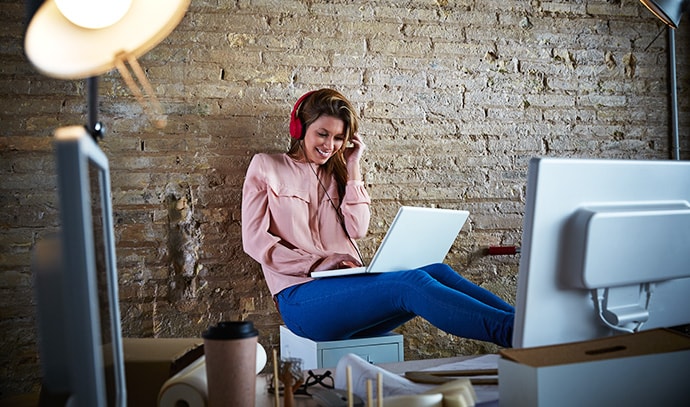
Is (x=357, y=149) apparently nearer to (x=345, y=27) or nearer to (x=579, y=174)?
(x=345, y=27)

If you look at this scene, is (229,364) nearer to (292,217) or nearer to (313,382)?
(313,382)

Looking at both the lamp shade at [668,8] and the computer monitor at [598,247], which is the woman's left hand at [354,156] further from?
the computer monitor at [598,247]

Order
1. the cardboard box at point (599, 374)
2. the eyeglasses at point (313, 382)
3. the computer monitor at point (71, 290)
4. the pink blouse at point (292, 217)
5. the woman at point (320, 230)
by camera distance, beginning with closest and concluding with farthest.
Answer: the computer monitor at point (71, 290), the cardboard box at point (599, 374), the eyeglasses at point (313, 382), the woman at point (320, 230), the pink blouse at point (292, 217)

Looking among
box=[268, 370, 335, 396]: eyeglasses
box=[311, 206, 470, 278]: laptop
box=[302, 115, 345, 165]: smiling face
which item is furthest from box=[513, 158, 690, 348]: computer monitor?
box=[302, 115, 345, 165]: smiling face

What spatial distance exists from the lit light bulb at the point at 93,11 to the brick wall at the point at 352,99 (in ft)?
5.99

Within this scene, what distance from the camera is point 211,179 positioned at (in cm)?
316

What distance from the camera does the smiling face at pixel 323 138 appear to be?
3.04 m

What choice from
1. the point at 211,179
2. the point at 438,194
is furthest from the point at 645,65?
the point at 211,179

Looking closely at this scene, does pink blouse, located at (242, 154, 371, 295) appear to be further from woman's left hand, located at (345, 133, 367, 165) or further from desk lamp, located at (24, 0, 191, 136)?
desk lamp, located at (24, 0, 191, 136)

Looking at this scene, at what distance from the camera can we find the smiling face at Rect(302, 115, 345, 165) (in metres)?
3.04

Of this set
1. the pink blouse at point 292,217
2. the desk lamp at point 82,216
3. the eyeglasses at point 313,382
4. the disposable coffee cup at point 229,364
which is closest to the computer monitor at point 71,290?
the desk lamp at point 82,216

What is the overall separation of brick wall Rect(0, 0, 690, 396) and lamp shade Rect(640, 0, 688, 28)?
58.5 inches

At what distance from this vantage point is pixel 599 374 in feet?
3.54

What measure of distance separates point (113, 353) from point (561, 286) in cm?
73
